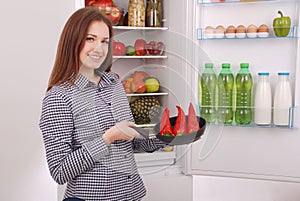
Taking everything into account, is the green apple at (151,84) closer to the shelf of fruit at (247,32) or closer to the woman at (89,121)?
the woman at (89,121)

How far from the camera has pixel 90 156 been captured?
3.55ft

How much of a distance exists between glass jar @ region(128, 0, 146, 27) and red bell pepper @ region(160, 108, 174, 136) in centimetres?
136

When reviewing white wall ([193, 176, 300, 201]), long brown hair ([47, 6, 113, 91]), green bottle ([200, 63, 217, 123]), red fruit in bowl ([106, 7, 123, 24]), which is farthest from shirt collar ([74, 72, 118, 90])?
white wall ([193, 176, 300, 201])

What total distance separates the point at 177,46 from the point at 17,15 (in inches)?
47.7

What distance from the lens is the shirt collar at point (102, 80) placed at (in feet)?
3.09

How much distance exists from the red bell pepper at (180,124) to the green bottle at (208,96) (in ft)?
0.30

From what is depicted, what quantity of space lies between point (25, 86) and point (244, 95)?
1022 millimetres

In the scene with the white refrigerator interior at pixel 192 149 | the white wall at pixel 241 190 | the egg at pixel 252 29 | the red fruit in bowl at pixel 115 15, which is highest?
the red fruit in bowl at pixel 115 15

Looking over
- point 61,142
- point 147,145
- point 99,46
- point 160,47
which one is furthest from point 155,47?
point 61,142

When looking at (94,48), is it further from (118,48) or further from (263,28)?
(263,28)

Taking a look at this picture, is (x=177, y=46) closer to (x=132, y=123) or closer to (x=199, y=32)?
(x=132, y=123)

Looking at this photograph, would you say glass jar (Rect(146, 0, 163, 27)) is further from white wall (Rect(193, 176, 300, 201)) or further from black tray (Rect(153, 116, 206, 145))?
black tray (Rect(153, 116, 206, 145))

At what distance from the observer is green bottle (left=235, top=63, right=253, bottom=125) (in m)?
2.04

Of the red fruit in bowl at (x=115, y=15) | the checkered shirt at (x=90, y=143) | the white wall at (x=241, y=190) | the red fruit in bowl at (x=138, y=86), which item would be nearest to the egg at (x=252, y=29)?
the red fruit in bowl at (x=115, y=15)
